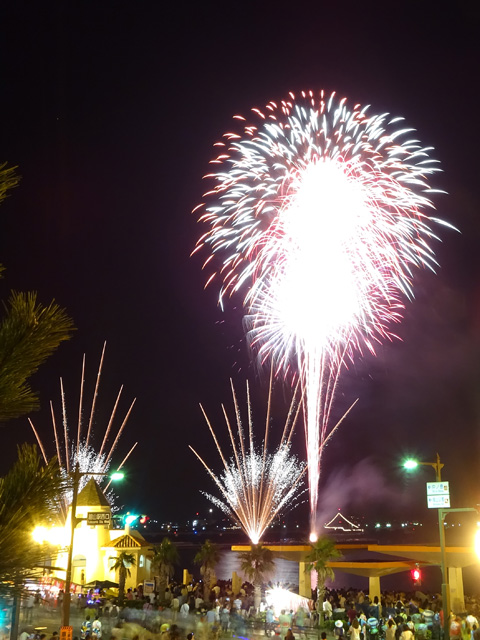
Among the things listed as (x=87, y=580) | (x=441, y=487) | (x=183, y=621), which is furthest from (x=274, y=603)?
(x=87, y=580)

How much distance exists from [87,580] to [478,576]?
313 ft

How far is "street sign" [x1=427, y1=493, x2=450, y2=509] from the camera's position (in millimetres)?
19078

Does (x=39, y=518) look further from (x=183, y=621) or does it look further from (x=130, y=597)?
(x=130, y=597)

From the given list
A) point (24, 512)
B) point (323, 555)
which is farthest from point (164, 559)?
point (24, 512)

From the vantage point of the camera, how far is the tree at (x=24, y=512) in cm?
355

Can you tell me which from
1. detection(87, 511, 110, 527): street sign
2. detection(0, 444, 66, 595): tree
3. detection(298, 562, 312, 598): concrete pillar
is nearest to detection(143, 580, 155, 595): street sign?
detection(298, 562, 312, 598): concrete pillar

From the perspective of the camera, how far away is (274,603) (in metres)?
28.6

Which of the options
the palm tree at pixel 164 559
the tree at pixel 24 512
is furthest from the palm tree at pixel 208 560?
the tree at pixel 24 512

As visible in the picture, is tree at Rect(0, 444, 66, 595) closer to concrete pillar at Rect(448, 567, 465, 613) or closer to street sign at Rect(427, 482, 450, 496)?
street sign at Rect(427, 482, 450, 496)

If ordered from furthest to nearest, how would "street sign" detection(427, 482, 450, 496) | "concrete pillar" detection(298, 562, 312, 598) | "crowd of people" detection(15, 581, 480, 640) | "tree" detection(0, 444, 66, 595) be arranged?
"concrete pillar" detection(298, 562, 312, 598) → "crowd of people" detection(15, 581, 480, 640) → "street sign" detection(427, 482, 450, 496) → "tree" detection(0, 444, 66, 595)

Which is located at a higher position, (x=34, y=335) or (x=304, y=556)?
(x=34, y=335)

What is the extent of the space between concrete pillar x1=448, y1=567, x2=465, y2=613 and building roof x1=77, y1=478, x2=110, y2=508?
26.6 metres

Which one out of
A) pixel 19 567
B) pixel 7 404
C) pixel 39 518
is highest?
pixel 7 404

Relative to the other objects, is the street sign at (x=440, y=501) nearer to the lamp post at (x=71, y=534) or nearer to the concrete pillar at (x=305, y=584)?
the lamp post at (x=71, y=534)
